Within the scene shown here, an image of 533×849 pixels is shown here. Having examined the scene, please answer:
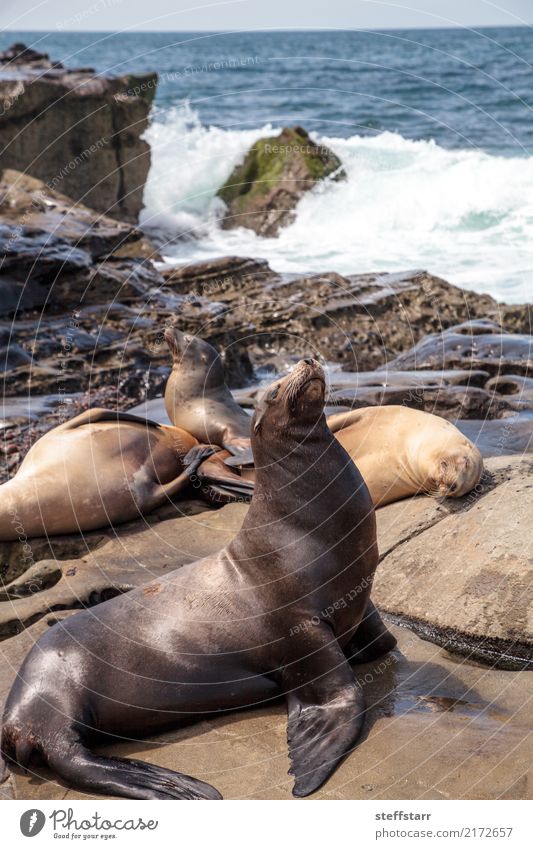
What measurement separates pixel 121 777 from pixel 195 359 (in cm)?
572

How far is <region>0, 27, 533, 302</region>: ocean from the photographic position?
903 inches

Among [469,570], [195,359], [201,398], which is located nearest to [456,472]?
[469,570]

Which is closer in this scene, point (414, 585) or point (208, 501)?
point (414, 585)

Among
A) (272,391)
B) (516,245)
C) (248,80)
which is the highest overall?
(248,80)

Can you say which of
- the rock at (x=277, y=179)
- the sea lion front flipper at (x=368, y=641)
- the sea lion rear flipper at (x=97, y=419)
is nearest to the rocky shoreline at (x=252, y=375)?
the sea lion front flipper at (x=368, y=641)

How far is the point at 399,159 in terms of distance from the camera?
32.2 metres

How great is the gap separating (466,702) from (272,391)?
1.79 m

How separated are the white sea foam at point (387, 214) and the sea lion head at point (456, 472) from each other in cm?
1364

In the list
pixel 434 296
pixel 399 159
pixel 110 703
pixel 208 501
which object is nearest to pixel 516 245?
pixel 399 159

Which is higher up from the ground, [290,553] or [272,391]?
[272,391]

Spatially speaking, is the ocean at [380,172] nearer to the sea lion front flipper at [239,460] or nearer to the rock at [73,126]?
the rock at [73,126]

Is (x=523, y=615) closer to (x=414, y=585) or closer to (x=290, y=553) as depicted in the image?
(x=414, y=585)

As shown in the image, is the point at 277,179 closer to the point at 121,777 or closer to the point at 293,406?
the point at 293,406

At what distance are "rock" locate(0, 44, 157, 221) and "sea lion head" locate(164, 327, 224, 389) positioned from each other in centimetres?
1493
